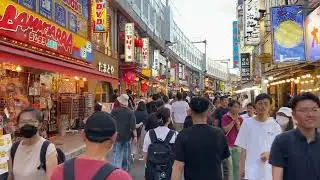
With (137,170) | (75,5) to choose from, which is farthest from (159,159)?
(75,5)

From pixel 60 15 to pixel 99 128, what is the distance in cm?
1529

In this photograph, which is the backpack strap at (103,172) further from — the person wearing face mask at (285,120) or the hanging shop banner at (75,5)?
the hanging shop banner at (75,5)

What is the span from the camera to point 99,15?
23.9m

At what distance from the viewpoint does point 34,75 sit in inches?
680

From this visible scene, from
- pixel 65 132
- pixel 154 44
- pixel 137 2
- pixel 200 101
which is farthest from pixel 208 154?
pixel 154 44

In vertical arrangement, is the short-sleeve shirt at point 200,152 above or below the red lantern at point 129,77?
below

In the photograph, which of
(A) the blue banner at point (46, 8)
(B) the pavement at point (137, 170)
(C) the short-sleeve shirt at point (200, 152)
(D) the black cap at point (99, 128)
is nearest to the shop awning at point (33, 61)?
(A) the blue banner at point (46, 8)

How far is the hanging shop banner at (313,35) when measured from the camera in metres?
18.1

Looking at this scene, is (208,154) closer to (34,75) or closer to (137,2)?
(34,75)

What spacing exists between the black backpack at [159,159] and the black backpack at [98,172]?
170 inches

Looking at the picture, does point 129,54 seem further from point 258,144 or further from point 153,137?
point 258,144

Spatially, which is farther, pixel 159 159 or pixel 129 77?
pixel 129 77

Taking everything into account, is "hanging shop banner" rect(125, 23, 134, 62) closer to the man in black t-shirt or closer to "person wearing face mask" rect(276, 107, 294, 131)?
"person wearing face mask" rect(276, 107, 294, 131)

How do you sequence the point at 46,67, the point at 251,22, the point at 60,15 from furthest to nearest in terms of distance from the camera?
the point at 251,22
the point at 60,15
the point at 46,67
